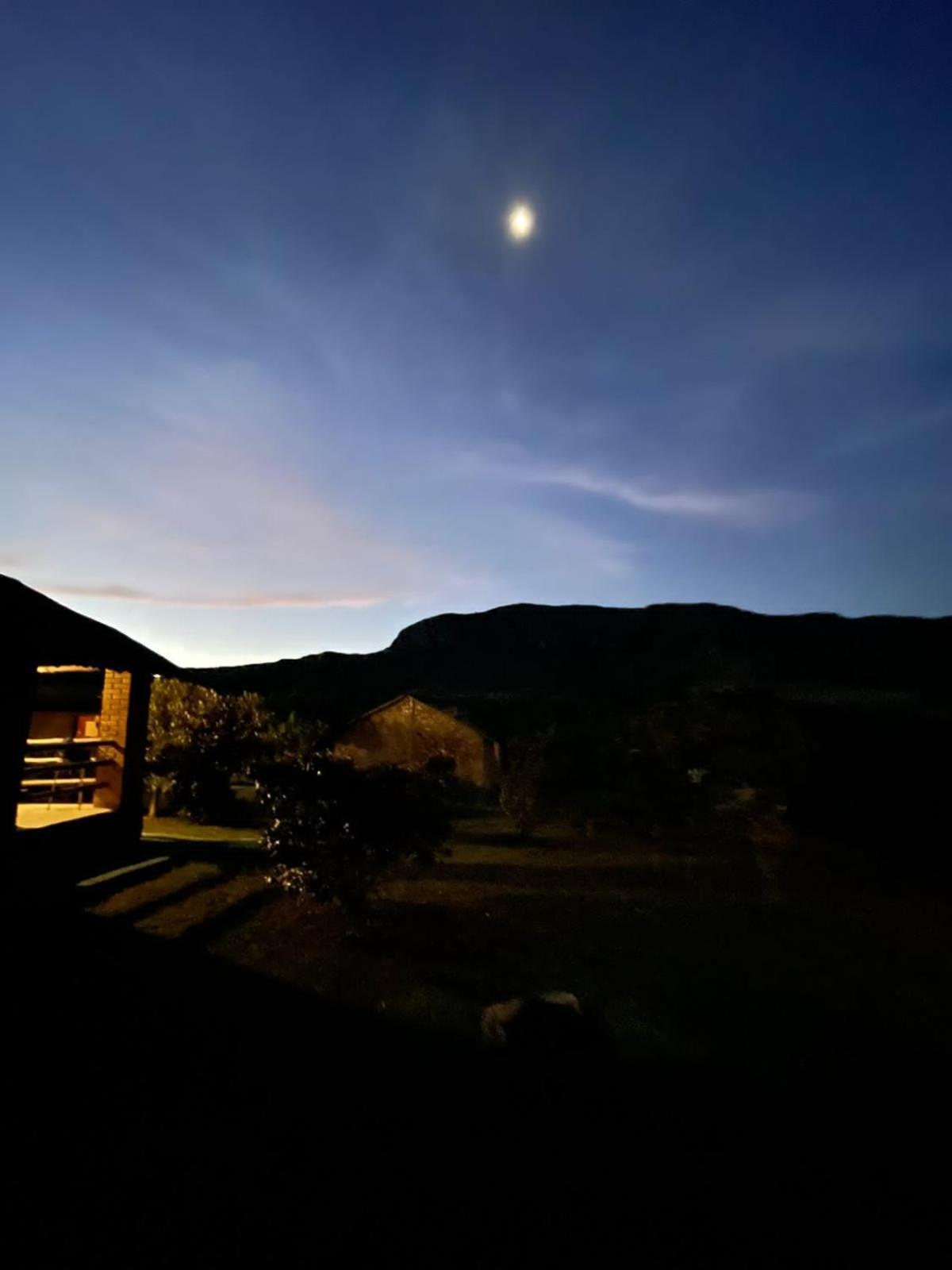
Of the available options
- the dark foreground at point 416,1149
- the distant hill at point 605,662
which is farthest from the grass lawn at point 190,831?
the distant hill at point 605,662

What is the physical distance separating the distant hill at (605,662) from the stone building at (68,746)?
18.0m

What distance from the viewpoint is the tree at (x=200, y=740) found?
54.7 feet

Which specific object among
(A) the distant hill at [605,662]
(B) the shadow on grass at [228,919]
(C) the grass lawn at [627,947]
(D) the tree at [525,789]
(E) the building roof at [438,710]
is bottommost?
(C) the grass lawn at [627,947]

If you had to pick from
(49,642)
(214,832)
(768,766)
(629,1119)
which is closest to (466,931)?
(629,1119)

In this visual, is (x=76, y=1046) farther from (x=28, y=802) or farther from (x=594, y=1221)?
(x=28, y=802)

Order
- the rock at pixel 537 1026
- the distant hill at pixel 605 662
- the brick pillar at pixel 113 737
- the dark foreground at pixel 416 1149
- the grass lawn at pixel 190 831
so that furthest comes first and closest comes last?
the distant hill at pixel 605 662, the grass lawn at pixel 190 831, the brick pillar at pixel 113 737, the rock at pixel 537 1026, the dark foreground at pixel 416 1149

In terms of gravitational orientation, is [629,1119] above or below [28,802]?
below

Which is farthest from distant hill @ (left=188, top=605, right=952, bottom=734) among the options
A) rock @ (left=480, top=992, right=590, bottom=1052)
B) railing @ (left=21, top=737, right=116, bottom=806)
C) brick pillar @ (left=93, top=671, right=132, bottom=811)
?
rock @ (left=480, top=992, right=590, bottom=1052)

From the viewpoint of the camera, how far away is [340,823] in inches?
340

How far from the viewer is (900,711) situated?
2008 cm

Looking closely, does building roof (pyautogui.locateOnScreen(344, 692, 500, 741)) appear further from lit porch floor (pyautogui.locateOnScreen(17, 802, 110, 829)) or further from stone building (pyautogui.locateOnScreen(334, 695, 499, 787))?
lit porch floor (pyautogui.locateOnScreen(17, 802, 110, 829))

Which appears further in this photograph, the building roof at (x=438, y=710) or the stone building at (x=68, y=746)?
the building roof at (x=438, y=710)

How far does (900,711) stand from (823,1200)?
787 inches

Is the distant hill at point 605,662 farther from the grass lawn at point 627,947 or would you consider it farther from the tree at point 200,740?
the grass lawn at point 627,947
